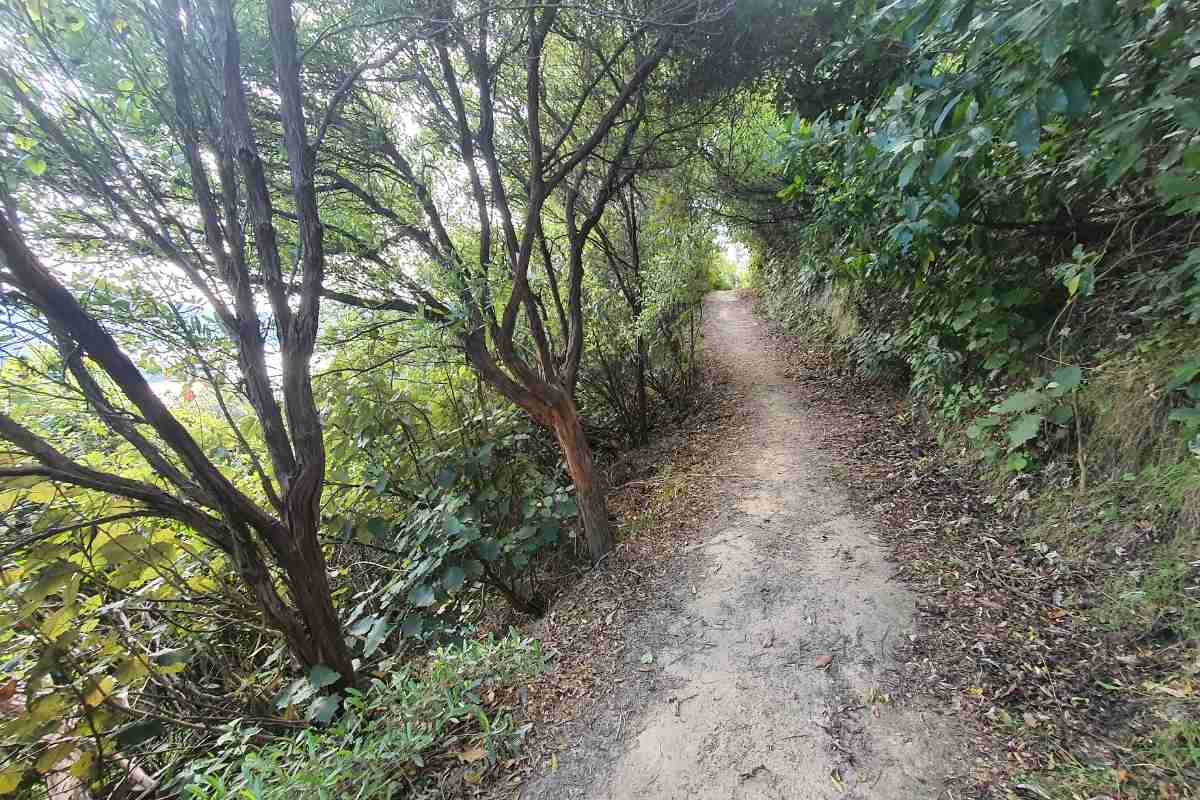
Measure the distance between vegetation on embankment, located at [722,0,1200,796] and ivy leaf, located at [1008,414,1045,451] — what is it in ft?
0.07

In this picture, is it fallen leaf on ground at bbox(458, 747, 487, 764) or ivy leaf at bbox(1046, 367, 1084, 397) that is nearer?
fallen leaf on ground at bbox(458, 747, 487, 764)

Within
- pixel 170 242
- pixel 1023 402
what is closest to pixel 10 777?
pixel 170 242

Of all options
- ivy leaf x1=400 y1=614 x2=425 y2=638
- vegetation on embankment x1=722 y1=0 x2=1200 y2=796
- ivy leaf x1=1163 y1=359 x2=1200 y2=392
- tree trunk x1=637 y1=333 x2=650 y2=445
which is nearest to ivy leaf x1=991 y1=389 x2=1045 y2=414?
vegetation on embankment x1=722 y1=0 x2=1200 y2=796

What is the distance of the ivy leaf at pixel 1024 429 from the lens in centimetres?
288

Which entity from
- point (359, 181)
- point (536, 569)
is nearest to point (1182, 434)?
point (536, 569)

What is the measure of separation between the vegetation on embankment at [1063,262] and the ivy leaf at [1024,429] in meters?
0.02

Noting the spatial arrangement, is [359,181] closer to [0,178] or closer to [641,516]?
[0,178]

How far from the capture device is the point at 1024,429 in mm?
2918

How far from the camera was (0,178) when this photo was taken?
174cm

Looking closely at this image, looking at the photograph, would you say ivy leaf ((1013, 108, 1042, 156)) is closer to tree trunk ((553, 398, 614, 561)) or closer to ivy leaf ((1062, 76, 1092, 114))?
ivy leaf ((1062, 76, 1092, 114))

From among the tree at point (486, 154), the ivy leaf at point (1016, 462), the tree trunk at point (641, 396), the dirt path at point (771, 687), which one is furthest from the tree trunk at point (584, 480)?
the ivy leaf at point (1016, 462)

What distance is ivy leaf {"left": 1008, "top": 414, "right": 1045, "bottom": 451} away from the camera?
2877 millimetres

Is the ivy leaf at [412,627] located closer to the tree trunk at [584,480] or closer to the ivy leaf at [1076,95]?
the tree trunk at [584,480]

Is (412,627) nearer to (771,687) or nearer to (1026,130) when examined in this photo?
(771,687)
